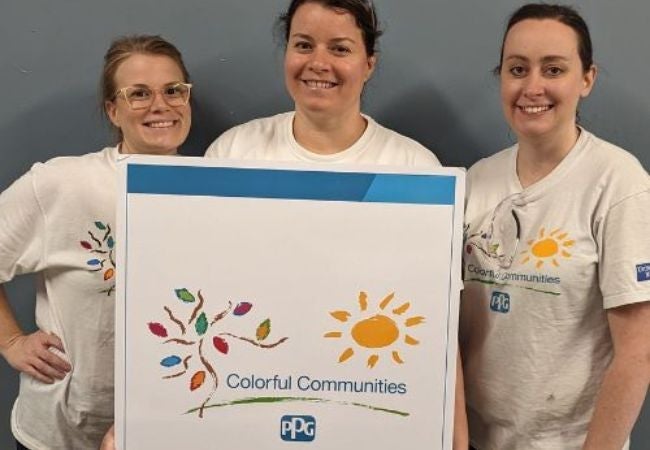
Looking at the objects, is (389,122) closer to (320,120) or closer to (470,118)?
(470,118)

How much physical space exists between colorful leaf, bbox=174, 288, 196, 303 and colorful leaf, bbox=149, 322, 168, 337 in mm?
58

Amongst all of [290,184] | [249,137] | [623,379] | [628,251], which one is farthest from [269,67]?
[623,379]

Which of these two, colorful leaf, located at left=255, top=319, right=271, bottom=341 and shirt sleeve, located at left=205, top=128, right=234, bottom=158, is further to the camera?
shirt sleeve, located at left=205, top=128, right=234, bottom=158

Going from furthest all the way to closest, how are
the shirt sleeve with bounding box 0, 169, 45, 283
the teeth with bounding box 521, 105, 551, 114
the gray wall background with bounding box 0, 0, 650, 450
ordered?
the gray wall background with bounding box 0, 0, 650, 450
the shirt sleeve with bounding box 0, 169, 45, 283
the teeth with bounding box 521, 105, 551, 114

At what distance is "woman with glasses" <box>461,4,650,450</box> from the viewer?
1153mm

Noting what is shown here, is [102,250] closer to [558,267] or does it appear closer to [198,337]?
[198,337]

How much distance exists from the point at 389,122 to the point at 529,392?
0.68 m

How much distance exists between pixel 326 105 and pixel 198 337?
471mm

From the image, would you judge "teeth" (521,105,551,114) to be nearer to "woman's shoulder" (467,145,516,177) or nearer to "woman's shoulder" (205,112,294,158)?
"woman's shoulder" (467,145,516,177)

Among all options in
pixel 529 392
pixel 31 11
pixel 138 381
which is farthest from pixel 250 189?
pixel 31 11

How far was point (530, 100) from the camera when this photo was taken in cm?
120

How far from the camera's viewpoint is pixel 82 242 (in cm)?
130

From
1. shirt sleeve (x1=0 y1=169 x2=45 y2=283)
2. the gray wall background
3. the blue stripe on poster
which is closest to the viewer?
the blue stripe on poster

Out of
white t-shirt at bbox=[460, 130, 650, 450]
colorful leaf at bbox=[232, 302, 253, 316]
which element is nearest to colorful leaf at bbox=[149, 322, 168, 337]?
colorful leaf at bbox=[232, 302, 253, 316]
